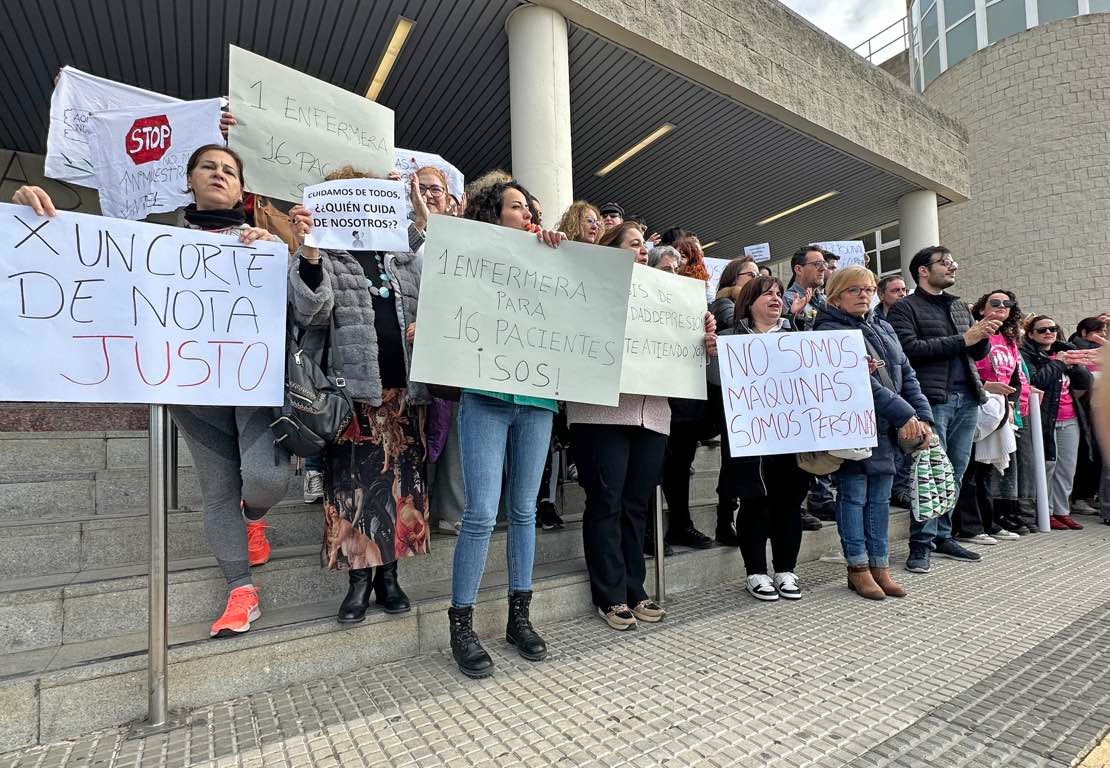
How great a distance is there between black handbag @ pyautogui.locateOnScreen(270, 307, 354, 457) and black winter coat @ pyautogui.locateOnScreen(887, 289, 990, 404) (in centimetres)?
370

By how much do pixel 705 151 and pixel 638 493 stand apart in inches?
283

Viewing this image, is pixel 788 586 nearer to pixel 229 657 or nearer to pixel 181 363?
pixel 229 657

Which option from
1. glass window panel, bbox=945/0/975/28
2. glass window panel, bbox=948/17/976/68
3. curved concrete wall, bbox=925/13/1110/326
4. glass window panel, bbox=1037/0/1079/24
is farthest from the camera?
glass window panel, bbox=945/0/975/28

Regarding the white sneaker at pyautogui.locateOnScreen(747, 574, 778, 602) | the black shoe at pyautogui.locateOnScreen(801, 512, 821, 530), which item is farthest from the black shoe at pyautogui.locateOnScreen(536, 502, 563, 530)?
the black shoe at pyautogui.locateOnScreen(801, 512, 821, 530)

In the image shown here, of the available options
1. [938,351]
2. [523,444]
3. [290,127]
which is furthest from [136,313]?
[938,351]

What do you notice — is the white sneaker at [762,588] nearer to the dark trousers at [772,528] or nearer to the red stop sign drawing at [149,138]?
the dark trousers at [772,528]

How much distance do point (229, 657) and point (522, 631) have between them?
3.66 feet

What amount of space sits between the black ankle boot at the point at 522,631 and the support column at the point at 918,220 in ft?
33.0

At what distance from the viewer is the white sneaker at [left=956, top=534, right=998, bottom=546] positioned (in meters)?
4.91

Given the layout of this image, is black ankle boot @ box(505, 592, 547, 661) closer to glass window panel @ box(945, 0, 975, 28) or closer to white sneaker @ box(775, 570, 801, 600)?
white sneaker @ box(775, 570, 801, 600)

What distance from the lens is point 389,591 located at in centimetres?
251

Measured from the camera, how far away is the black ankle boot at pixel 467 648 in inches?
91.3

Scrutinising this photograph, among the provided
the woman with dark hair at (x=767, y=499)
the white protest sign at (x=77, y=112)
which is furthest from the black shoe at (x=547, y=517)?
the white protest sign at (x=77, y=112)

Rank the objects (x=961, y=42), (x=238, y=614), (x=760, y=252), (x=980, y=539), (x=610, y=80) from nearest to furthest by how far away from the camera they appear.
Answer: (x=238, y=614) → (x=980, y=539) → (x=760, y=252) → (x=610, y=80) → (x=961, y=42)
